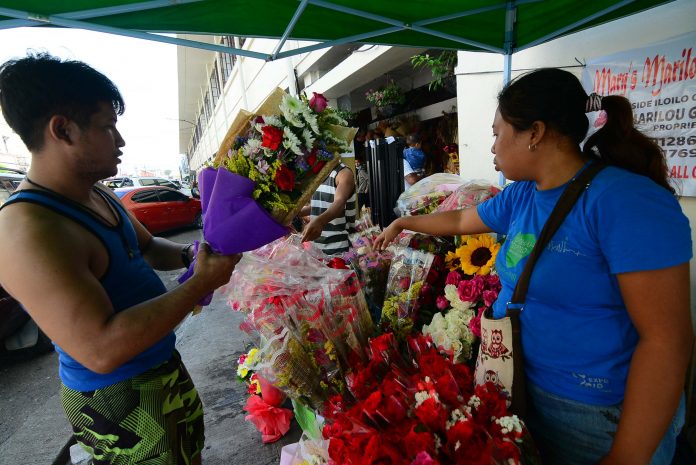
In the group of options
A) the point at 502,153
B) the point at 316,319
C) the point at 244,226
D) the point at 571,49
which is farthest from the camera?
the point at 571,49

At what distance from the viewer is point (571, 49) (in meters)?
2.77

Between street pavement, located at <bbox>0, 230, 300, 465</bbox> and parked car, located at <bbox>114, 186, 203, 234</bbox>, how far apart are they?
20.5ft

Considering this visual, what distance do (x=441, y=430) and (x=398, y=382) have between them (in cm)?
24

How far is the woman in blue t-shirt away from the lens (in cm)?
87

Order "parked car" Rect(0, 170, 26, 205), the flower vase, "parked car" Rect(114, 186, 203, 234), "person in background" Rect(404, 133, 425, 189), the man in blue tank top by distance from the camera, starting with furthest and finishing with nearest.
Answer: "parked car" Rect(114, 186, 203, 234) → the flower vase → "parked car" Rect(0, 170, 26, 205) → "person in background" Rect(404, 133, 425, 189) → the man in blue tank top

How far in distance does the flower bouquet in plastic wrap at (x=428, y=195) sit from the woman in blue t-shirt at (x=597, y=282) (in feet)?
3.63

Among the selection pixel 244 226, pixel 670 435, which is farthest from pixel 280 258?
pixel 670 435

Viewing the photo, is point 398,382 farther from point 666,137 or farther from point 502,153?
point 666,137

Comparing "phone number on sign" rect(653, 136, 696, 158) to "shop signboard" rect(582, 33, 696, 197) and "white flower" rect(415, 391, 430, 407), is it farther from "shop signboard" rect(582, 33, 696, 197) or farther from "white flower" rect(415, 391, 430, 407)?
"white flower" rect(415, 391, 430, 407)

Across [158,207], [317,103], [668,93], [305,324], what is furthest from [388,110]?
[158,207]

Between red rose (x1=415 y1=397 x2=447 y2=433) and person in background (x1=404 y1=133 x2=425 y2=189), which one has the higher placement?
person in background (x1=404 y1=133 x2=425 y2=189)

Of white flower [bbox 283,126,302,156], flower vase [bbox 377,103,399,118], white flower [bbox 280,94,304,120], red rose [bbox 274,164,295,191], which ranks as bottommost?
red rose [bbox 274,164,295,191]

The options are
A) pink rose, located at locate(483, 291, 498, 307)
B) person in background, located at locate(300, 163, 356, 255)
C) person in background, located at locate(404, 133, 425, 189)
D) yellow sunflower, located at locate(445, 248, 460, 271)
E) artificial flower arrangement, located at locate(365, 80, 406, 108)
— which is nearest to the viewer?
pink rose, located at locate(483, 291, 498, 307)

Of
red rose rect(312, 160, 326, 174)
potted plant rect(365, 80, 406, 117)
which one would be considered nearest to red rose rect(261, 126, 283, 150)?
red rose rect(312, 160, 326, 174)
